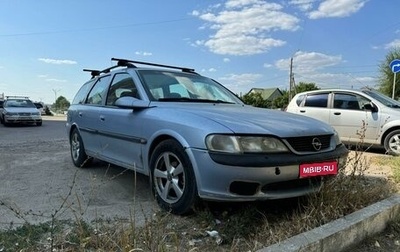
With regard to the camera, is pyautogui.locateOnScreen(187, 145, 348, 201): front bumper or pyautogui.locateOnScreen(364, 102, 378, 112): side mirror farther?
pyautogui.locateOnScreen(364, 102, 378, 112): side mirror

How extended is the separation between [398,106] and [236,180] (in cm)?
712

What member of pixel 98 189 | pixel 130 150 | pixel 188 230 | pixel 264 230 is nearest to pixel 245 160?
pixel 264 230

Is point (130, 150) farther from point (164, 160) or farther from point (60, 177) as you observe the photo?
point (60, 177)

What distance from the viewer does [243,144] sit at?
3.19m

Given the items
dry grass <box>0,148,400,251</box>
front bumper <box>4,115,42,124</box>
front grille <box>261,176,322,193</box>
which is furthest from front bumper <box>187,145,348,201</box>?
front bumper <box>4,115,42,124</box>

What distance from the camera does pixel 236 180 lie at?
315 centimetres

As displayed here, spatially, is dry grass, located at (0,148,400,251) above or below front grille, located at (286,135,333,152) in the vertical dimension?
below

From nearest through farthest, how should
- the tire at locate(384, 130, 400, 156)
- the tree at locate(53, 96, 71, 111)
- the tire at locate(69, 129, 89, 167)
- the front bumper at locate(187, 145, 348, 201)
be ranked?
1. the front bumper at locate(187, 145, 348, 201)
2. the tire at locate(69, 129, 89, 167)
3. the tire at locate(384, 130, 400, 156)
4. the tree at locate(53, 96, 71, 111)

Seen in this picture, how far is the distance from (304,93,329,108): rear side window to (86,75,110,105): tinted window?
5.77 meters

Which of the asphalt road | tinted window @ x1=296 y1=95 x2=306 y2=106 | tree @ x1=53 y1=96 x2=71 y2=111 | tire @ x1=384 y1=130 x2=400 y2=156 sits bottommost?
tree @ x1=53 y1=96 x2=71 y2=111

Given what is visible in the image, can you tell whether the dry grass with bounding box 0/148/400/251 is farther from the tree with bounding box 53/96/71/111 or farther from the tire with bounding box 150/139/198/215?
the tree with bounding box 53/96/71/111

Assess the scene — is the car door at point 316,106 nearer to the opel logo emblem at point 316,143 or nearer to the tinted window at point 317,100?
the tinted window at point 317,100

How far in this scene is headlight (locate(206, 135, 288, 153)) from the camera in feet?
10.4

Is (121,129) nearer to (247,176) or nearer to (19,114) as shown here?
(247,176)
